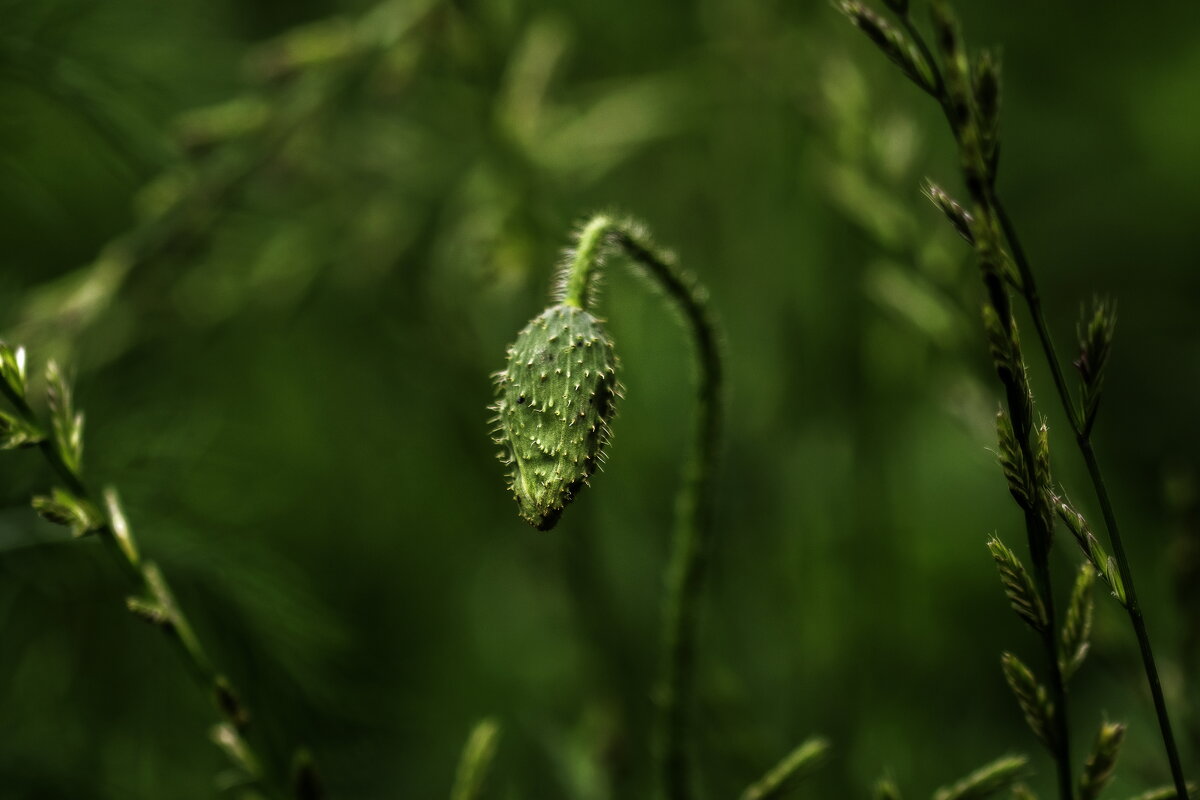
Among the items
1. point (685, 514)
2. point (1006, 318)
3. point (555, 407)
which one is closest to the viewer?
point (1006, 318)

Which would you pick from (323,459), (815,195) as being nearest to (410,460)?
(323,459)

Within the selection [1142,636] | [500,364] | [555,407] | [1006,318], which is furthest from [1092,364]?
[500,364]

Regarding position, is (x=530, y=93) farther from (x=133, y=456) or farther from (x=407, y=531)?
(x=407, y=531)

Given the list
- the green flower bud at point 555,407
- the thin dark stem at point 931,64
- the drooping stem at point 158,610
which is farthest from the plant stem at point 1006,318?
the drooping stem at point 158,610

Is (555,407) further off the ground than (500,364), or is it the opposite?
(555,407)

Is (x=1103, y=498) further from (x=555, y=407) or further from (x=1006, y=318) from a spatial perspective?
(x=555, y=407)

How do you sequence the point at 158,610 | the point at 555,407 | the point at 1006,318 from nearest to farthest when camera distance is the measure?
the point at 1006,318 → the point at 158,610 → the point at 555,407

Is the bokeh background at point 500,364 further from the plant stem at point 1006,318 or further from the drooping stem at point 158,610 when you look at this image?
the drooping stem at point 158,610
